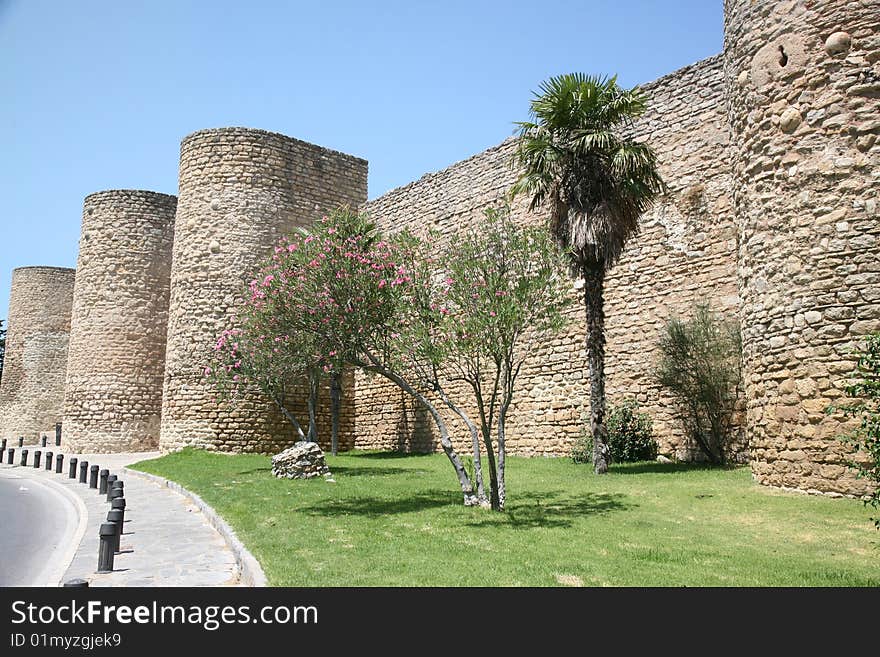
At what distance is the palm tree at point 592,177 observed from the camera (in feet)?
41.4

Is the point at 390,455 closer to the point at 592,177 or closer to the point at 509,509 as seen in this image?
the point at 592,177

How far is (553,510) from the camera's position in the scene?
9.38m

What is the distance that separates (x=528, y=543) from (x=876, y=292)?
548 centimetres

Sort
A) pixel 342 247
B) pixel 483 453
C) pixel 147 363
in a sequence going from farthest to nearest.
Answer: pixel 147 363 < pixel 483 453 < pixel 342 247

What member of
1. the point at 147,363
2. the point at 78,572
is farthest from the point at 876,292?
the point at 147,363

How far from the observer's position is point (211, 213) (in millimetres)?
21766

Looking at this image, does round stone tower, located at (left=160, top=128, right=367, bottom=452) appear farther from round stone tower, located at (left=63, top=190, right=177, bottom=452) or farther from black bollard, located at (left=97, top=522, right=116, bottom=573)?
black bollard, located at (left=97, top=522, right=116, bottom=573)

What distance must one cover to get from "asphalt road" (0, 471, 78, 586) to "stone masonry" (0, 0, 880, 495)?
6.87 m

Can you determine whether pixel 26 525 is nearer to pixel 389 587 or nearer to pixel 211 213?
pixel 389 587

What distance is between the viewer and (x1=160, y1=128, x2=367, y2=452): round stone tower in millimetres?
21281

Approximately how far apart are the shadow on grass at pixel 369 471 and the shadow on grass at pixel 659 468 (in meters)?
4.10

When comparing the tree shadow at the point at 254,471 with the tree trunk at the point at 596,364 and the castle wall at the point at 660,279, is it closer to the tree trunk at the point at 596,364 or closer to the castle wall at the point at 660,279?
the castle wall at the point at 660,279

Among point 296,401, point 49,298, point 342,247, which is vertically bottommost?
point 296,401
